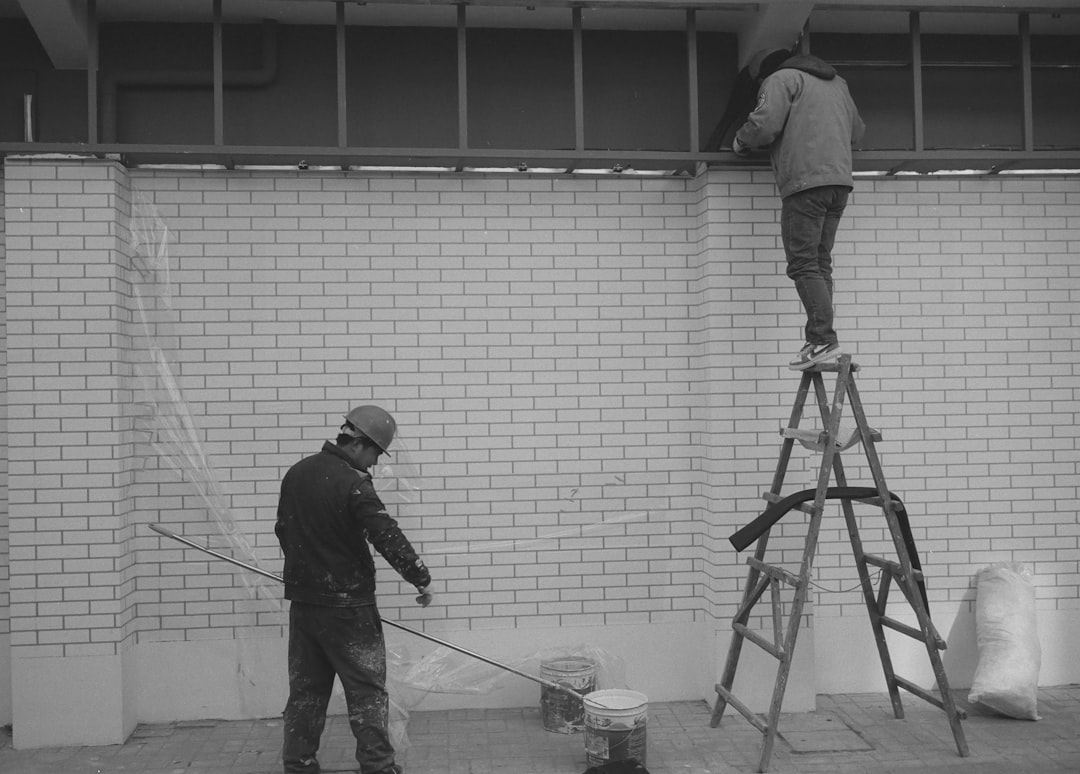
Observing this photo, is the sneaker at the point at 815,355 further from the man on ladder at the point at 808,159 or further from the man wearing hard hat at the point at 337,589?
the man wearing hard hat at the point at 337,589

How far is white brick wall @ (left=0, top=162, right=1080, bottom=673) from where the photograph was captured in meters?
6.42

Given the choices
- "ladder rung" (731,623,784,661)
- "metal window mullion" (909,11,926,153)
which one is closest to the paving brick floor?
"ladder rung" (731,623,784,661)

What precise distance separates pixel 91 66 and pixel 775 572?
16.4 ft

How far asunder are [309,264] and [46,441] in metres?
1.90

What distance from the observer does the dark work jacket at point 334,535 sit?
17.0 ft

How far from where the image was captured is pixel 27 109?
243 inches

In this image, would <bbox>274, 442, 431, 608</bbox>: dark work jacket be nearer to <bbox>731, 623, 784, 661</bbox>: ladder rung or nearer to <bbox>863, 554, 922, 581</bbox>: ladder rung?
<bbox>731, 623, 784, 661</bbox>: ladder rung

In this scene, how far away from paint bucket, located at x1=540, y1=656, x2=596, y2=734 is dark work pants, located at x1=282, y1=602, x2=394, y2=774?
1172 millimetres

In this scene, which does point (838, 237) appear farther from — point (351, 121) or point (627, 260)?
point (351, 121)

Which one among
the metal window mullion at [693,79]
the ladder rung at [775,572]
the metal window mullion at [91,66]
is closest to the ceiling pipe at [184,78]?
the metal window mullion at [91,66]

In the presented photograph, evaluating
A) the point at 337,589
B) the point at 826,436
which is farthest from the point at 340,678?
the point at 826,436

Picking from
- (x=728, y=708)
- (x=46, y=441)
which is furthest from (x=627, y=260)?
(x=46, y=441)

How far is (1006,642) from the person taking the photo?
21.0 ft

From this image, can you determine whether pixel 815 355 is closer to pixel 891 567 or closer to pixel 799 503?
pixel 799 503
